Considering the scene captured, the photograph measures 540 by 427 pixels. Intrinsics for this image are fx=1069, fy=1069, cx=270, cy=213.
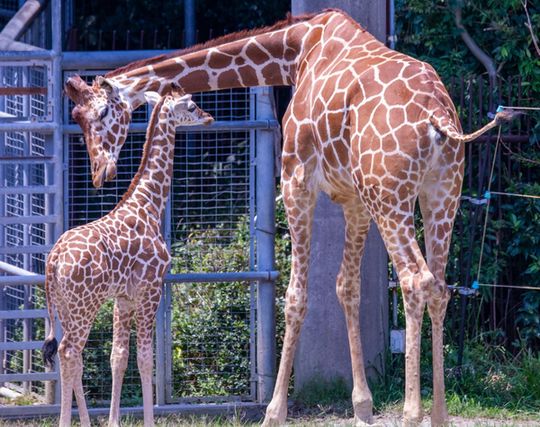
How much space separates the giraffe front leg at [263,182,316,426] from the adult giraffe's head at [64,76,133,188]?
1.22 metres

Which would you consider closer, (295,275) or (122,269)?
(122,269)

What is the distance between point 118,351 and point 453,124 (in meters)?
2.74

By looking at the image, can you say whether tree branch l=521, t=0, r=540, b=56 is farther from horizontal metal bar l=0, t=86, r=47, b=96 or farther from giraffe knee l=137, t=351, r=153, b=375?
giraffe knee l=137, t=351, r=153, b=375

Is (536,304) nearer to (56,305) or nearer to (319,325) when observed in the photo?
(319,325)

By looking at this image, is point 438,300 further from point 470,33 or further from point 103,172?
point 470,33

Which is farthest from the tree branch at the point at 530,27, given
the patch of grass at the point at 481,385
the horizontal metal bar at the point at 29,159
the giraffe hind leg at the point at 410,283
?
the horizontal metal bar at the point at 29,159

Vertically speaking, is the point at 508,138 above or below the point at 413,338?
above

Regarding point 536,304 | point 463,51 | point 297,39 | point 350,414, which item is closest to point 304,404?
point 350,414

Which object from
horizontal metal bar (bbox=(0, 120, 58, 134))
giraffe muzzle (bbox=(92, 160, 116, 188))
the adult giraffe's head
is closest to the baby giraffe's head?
the adult giraffe's head

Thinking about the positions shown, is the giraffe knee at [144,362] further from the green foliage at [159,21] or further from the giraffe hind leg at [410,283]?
the green foliage at [159,21]

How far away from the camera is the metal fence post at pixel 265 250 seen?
8.63 m

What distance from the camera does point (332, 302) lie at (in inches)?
345

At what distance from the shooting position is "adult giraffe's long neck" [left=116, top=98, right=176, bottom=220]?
296 inches

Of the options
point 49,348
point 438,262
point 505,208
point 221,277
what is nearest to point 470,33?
point 505,208
